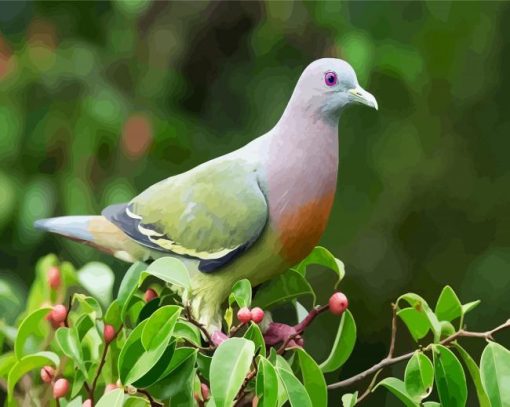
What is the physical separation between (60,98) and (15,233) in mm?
267

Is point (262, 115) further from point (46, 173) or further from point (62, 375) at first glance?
point (62, 375)

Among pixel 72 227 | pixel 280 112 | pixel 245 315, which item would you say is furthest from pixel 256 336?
pixel 280 112

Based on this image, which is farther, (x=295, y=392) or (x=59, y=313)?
(x=59, y=313)

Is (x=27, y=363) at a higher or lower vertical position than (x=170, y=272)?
lower

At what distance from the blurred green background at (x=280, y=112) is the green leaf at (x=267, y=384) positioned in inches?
40.5

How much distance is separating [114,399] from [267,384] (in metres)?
0.13

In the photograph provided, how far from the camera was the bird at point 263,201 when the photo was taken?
106cm

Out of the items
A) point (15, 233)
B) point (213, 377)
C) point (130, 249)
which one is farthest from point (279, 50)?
point (213, 377)

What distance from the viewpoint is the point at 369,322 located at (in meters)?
2.21

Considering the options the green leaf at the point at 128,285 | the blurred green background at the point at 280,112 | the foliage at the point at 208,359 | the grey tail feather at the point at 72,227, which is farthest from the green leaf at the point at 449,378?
the blurred green background at the point at 280,112

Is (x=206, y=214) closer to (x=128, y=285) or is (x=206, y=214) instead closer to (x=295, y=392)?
(x=128, y=285)

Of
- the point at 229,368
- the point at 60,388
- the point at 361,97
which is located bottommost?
the point at 60,388

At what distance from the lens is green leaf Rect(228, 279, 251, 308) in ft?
3.19

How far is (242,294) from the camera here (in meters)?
0.99
